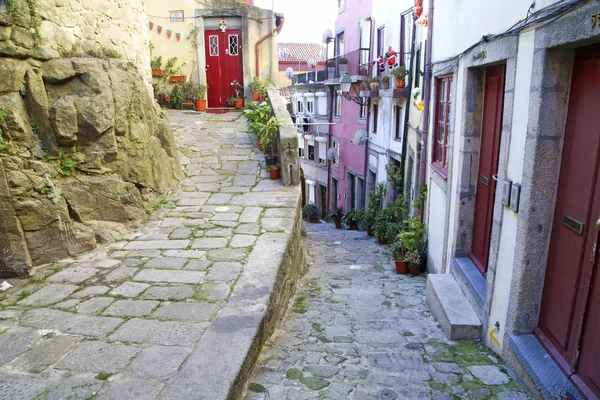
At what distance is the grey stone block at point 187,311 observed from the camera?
11.7 ft

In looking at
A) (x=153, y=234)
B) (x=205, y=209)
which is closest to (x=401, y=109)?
(x=205, y=209)

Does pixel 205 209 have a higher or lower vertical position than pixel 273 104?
lower

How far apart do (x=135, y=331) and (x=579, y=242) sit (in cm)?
300

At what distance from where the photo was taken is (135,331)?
3365 mm

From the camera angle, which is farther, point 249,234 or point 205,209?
point 205,209

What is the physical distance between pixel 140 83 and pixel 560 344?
5.56 meters

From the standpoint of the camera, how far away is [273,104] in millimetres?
8977

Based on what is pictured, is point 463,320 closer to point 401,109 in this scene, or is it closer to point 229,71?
point 401,109

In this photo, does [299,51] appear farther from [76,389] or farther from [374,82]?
[76,389]

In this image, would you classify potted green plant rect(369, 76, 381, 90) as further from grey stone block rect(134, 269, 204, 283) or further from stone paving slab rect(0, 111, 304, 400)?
grey stone block rect(134, 269, 204, 283)

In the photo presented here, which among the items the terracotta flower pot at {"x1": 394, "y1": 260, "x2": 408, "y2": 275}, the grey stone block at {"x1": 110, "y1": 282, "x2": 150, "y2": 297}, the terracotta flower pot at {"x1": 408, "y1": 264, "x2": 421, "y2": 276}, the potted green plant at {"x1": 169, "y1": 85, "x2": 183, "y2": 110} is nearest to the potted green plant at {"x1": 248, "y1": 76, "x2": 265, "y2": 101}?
the potted green plant at {"x1": 169, "y1": 85, "x2": 183, "y2": 110}

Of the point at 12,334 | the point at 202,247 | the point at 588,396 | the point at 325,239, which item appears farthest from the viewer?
the point at 325,239

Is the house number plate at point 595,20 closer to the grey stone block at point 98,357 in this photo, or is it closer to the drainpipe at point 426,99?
the grey stone block at point 98,357

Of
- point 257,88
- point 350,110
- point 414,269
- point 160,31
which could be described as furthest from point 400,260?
point 350,110
